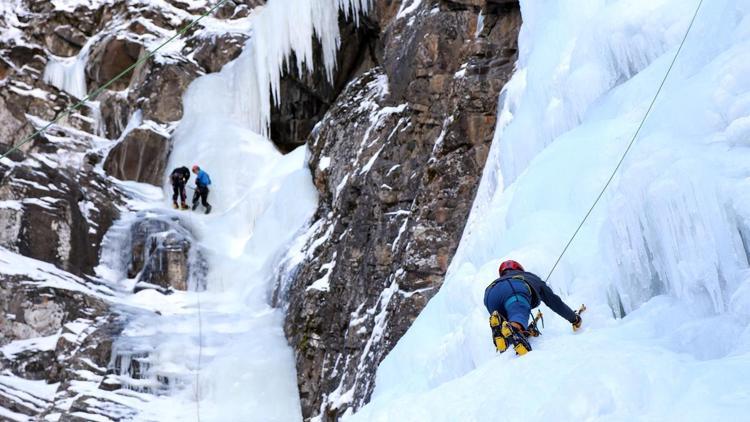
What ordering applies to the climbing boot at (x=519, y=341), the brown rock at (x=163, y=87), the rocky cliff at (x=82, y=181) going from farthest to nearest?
1. the brown rock at (x=163, y=87)
2. the rocky cliff at (x=82, y=181)
3. the climbing boot at (x=519, y=341)

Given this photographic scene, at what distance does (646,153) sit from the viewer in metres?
5.15

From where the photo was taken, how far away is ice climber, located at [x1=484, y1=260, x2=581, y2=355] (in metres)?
5.35

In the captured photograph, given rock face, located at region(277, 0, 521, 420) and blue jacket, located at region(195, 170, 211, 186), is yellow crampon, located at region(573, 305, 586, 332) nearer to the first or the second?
rock face, located at region(277, 0, 521, 420)

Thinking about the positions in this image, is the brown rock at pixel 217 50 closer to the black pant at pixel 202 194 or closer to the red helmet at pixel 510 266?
the black pant at pixel 202 194

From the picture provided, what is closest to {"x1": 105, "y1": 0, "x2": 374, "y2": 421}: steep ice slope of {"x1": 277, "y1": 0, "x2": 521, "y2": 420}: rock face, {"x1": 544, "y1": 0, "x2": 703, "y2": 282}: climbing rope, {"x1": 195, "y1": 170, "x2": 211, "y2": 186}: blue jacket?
{"x1": 195, "y1": 170, "x2": 211, "y2": 186}: blue jacket

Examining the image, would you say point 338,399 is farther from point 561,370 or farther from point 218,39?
point 218,39

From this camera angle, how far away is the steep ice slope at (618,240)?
4.08 metres

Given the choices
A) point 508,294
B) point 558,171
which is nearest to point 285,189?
point 558,171

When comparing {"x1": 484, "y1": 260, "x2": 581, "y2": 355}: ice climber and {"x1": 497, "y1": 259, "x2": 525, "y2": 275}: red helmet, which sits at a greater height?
{"x1": 497, "y1": 259, "x2": 525, "y2": 275}: red helmet

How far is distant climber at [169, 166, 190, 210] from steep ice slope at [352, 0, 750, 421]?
10715 mm

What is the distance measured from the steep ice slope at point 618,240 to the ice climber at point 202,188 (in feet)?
34.2

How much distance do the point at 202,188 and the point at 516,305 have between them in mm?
13247

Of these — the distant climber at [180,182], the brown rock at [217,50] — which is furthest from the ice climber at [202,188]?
the brown rock at [217,50]

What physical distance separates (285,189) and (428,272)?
6.99m
